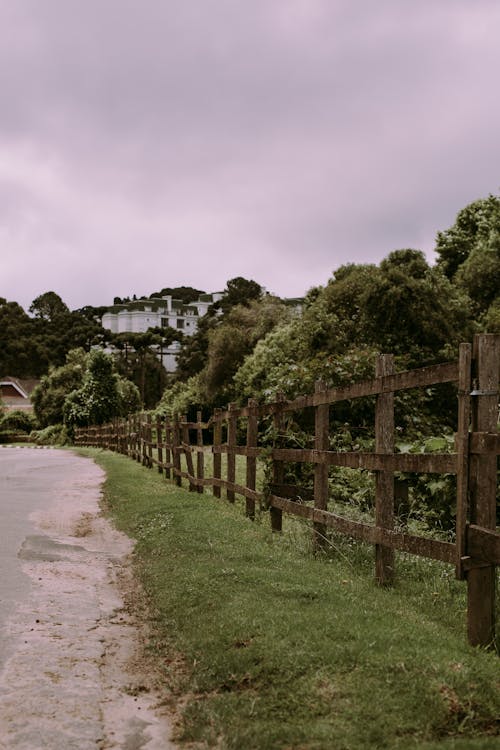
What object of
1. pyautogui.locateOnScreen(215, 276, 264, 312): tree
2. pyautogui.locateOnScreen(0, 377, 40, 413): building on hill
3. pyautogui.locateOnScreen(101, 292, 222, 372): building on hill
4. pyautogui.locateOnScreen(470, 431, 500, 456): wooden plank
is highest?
pyautogui.locateOnScreen(101, 292, 222, 372): building on hill

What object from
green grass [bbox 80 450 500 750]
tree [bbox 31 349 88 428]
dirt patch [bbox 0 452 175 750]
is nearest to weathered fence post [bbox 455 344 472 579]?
green grass [bbox 80 450 500 750]

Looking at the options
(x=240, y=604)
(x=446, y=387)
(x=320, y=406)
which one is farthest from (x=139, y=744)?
(x=446, y=387)

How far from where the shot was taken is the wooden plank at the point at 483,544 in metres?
4.60

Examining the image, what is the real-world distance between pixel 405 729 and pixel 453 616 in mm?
2010

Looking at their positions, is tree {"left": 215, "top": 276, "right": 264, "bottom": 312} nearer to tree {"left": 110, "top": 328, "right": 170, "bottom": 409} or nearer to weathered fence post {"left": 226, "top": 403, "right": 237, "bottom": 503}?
tree {"left": 110, "top": 328, "right": 170, "bottom": 409}

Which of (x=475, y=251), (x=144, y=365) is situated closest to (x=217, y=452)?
(x=475, y=251)

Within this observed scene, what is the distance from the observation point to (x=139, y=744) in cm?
387

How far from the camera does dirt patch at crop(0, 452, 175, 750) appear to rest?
3.96 metres

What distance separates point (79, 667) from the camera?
194 inches

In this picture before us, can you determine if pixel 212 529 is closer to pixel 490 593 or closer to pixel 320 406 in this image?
pixel 320 406

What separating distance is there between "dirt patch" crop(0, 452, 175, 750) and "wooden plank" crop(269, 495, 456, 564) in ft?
6.09

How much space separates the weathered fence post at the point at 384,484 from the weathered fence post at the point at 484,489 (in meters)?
1.50

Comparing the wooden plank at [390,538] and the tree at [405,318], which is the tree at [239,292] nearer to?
the tree at [405,318]

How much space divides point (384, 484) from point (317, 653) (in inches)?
82.9
